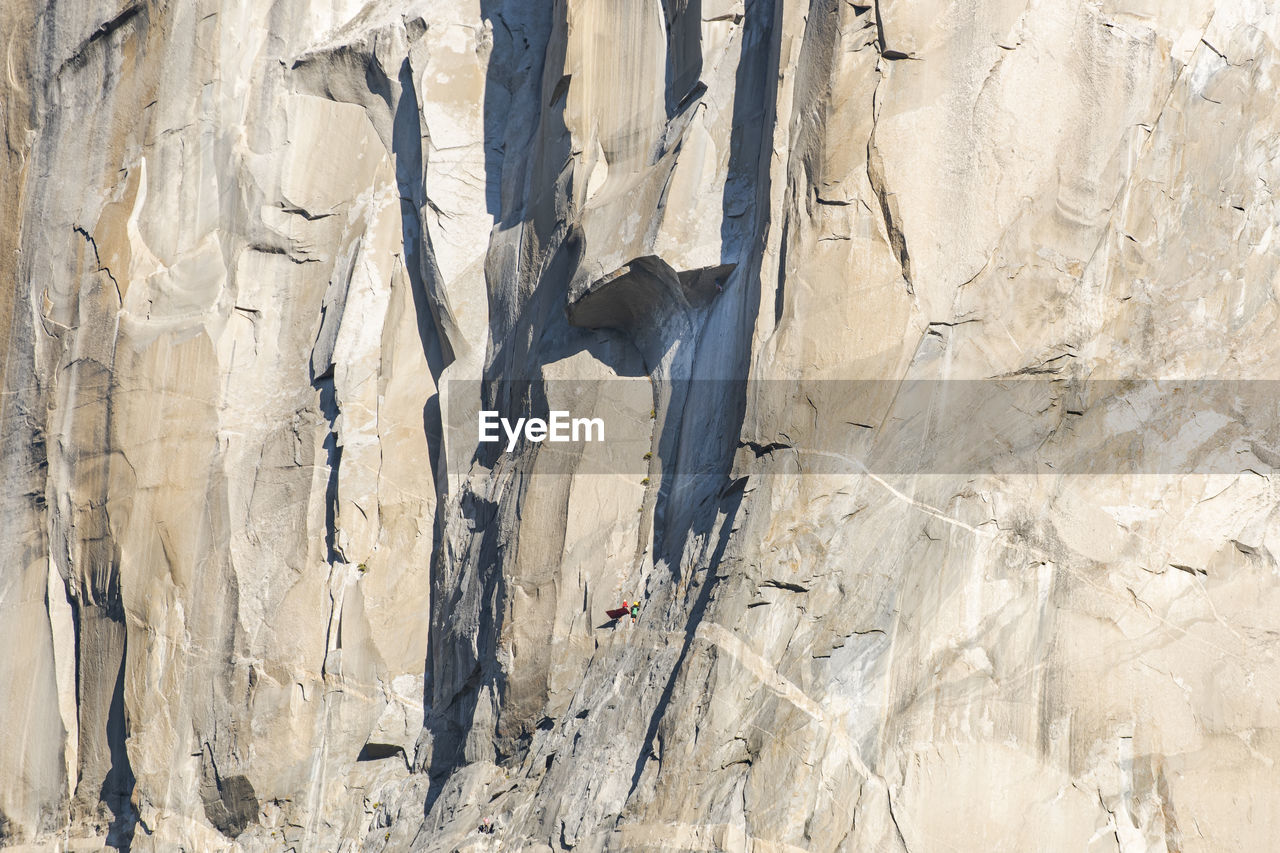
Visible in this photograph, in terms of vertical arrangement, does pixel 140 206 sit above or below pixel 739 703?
above

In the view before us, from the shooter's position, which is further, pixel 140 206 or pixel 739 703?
pixel 140 206

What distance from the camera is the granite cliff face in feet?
43.3

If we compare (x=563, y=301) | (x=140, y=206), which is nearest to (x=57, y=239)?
(x=140, y=206)

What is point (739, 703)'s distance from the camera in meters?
13.2

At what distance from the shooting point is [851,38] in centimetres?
1441

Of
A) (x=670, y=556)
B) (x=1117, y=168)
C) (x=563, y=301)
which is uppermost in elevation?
(x=1117, y=168)

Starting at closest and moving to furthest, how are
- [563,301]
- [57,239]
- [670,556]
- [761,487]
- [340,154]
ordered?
[761,487] < [670,556] < [563,301] < [340,154] < [57,239]

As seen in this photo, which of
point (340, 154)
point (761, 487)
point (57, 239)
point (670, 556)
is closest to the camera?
point (761, 487)

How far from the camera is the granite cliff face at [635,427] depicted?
13211 mm

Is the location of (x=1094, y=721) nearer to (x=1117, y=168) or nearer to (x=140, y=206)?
(x=1117, y=168)

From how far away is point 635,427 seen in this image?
1712 centimetres

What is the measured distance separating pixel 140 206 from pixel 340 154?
3.28 m

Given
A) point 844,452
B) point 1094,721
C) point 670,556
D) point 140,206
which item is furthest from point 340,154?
point 1094,721

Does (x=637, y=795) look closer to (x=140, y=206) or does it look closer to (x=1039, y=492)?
(x=1039, y=492)
